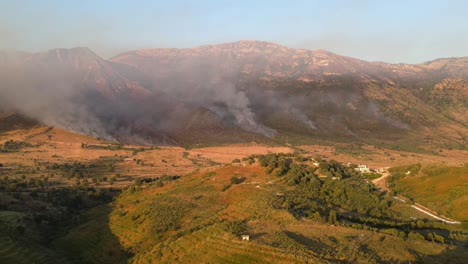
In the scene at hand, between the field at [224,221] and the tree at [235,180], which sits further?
the tree at [235,180]

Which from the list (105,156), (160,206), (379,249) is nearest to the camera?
(379,249)

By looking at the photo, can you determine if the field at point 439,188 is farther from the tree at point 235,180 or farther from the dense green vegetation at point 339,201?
the tree at point 235,180

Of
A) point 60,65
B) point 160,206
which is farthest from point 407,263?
point 60,65

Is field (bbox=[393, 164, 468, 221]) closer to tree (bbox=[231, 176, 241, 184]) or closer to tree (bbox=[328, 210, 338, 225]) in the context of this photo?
tree (bbox=[328, 210, 338, 225])

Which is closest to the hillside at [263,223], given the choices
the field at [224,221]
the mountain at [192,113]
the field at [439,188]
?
the field at [224,221]

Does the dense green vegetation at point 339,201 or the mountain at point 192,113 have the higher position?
the dense green vegetation at point 339,201

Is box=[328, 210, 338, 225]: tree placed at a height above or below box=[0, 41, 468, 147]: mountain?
above

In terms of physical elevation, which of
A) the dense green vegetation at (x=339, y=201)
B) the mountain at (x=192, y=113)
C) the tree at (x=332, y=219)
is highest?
the tree at (x=332, y=219)

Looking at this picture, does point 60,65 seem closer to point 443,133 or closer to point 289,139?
point 289,139

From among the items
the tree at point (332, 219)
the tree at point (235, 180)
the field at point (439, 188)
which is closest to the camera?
the tree at point (332, 219)

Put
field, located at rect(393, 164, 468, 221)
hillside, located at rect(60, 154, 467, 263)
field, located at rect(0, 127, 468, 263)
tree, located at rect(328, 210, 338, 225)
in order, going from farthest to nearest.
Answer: field, located at rect(393, 164, 468, 221) → tree, located at rect(328, 210, 338, 225) → field, located at rect(0, 127, 468, 263) → hillside, located at rect(60, 154, 467, 263)

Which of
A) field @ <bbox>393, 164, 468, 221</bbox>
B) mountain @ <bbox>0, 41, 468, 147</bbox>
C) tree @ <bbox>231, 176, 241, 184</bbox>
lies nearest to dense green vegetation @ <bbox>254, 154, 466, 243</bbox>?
tree @ <bbox>231, 176, 241, 184</bbox>
